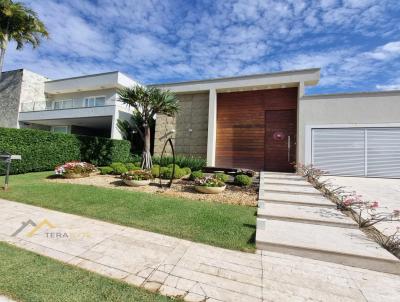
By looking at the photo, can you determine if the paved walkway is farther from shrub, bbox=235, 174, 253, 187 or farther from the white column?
the white column

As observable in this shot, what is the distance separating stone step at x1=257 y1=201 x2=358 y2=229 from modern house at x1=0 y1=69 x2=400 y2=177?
6206 mm

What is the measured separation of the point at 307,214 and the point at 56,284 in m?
4.84

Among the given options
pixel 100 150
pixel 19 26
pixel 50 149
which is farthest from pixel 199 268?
pixel 19 26

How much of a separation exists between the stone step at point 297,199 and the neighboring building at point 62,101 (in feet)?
41.7

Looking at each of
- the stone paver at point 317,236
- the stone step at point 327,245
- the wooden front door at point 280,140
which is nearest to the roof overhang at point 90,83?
the wooden front door at point 280,140

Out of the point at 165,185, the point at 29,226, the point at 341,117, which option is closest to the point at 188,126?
the point at 165,185

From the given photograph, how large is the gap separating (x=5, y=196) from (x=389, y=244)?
925cm

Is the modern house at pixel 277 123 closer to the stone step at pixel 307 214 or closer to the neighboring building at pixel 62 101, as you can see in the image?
the neighboring building at pixel 62 101

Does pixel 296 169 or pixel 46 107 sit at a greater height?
pixel 46 107

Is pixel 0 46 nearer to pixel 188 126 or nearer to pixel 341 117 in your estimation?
pixel 188 126

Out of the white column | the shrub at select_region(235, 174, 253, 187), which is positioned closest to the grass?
the shrub at select_region(235, 174, 253, 187)

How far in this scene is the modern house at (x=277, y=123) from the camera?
10.1 metres

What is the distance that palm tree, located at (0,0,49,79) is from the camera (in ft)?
50.0

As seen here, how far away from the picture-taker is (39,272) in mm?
2580
